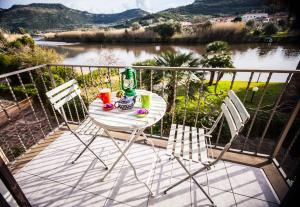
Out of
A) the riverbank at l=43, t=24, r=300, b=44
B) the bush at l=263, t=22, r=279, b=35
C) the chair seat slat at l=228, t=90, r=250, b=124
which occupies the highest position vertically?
the chair seat slat at l=228, t=90, r=250, b=124

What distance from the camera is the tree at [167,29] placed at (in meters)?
22.9

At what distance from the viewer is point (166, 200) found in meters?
1.72

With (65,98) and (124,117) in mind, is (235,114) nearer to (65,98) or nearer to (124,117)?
(124,117)

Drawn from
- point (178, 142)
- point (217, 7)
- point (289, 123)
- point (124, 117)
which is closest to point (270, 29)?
point (289, 123)

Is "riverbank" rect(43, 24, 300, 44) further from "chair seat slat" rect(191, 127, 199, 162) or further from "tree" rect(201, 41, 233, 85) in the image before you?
"chair seat slat" rect(191, 127, 199, 162)

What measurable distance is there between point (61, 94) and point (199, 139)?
5.69 ft

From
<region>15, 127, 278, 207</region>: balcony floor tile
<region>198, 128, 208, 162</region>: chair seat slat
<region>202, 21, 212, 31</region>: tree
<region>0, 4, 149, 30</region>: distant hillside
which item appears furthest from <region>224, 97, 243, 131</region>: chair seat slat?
<region>0, 4, 149, 30</region>: distant hillside

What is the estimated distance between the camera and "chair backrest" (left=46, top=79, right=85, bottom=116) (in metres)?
1.87

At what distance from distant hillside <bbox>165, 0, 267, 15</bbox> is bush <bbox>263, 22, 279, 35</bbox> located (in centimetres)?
2056

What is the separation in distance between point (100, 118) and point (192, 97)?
4.28 meters

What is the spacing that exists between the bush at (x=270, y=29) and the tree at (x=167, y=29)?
36.2ft

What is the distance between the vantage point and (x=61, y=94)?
1989 mm

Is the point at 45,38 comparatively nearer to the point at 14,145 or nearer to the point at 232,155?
the point at 14,145

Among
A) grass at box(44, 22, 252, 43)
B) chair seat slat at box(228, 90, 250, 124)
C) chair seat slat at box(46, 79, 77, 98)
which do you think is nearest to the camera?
chair seat slat at box(228, 90, 250, 124)
